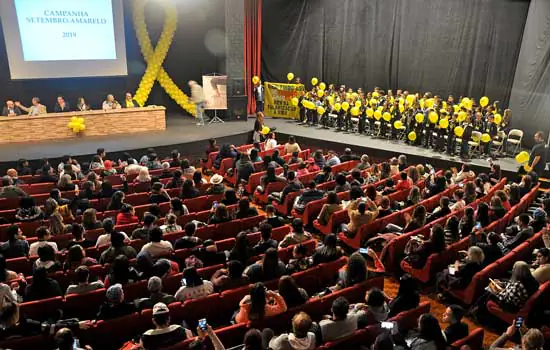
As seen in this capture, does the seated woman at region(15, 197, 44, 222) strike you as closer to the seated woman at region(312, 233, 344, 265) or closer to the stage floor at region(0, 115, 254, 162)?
the seated woman at region(312, 233, 344, 265)

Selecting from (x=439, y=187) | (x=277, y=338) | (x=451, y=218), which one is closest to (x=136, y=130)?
(x=439, y=187)

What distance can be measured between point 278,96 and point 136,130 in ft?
16.5

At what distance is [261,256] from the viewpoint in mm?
5473

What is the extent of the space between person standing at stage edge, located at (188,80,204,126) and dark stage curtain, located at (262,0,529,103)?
3.46 meters

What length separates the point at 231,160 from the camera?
10273 mm

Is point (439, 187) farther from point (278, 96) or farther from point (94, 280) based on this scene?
point (278, 96)

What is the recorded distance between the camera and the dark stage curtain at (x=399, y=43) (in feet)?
40.5

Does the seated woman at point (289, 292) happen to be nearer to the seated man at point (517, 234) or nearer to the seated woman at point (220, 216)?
the seated woman at point (220, 216)

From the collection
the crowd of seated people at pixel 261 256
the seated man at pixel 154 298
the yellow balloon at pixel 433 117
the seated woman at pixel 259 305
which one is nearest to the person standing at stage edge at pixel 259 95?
the yellow balloon at pixel 433 117

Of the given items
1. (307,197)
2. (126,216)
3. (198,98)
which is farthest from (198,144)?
(126,216)

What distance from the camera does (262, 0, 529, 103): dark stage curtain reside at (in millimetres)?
12336

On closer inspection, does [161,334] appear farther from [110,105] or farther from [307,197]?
[110,105]

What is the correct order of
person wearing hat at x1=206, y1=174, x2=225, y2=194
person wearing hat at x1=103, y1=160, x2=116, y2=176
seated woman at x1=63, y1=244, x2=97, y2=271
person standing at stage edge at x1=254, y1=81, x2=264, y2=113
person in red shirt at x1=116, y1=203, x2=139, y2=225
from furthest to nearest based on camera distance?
person standing at stage edge at x1=254, y1=81, x2=264, y2=113 → person wearing hat at x1=103, y1=160, x2=116, y2=176 → person wearing hat at x1=206, y1=174, x2=225, y2=194 → person in red shirt at x1=116, y1=203, x2=139, y2=225 → seated woman at x1=63, y1=244, x2=97, y2=271

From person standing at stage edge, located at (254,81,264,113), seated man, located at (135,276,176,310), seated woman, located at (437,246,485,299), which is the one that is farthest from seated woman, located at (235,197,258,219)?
person standing at stage edge, located at (254,81,264,113)
